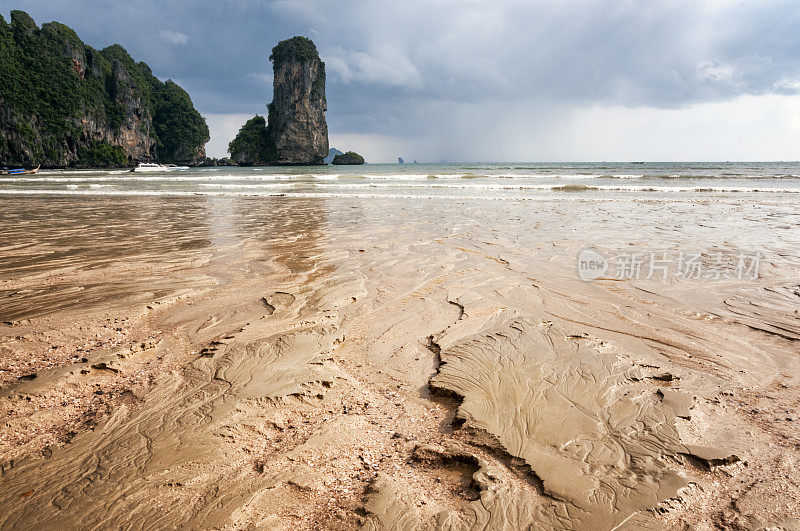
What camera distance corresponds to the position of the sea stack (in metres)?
85.6

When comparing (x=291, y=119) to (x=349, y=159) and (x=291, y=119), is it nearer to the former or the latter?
(x=291, y=119)

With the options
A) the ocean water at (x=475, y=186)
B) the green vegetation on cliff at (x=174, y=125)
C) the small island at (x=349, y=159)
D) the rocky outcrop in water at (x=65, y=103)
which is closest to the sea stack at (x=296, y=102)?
the small island at (x=349, y=159)

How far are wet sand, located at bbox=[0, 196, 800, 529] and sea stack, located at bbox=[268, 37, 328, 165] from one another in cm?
9030

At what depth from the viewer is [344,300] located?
11.9 ft

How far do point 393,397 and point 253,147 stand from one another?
3906 inches

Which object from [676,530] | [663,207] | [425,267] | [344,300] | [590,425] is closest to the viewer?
[676,530]

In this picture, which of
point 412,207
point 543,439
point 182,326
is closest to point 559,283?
point 543,439

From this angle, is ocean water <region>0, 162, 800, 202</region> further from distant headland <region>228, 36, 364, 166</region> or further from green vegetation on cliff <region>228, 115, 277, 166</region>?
green vegetation on cliff <region>228, 115, 277, 166</region>

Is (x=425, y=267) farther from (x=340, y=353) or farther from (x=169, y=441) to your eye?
(x=169, y=441)

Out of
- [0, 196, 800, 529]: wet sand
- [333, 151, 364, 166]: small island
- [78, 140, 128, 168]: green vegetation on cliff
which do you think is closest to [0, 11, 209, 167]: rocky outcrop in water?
[78, 140, 128, 168]: green vegetation on cliff

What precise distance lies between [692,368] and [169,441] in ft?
10.1

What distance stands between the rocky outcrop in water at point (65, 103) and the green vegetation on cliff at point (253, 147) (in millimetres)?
22066

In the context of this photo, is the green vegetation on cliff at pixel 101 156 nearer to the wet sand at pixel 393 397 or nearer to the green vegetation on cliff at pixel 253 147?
the green vegetation on cliff at pixel 253 147

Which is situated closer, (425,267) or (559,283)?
(559,283)
